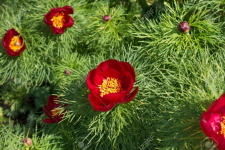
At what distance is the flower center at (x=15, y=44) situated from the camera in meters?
1.41

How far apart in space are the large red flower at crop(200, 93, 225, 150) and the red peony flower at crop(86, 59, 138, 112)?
286 millimetres


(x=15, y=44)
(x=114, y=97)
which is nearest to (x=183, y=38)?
(x=114, y=97)

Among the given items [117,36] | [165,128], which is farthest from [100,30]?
[165,128]

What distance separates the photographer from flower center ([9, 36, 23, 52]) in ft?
4.64

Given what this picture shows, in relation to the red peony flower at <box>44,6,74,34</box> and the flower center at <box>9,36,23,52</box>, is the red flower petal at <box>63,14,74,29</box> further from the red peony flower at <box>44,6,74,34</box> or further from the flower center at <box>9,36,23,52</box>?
the flower center at <box>9,36,23,52</box>

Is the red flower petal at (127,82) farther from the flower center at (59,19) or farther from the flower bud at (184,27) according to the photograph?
the flower center at (59,19)

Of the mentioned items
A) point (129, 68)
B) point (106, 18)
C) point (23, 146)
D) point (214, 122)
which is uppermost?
point (106, 18)

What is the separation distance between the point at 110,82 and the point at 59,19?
581 millimetres

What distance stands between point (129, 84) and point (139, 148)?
Answer: 366 millimetres

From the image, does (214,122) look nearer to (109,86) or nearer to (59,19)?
(109,86)

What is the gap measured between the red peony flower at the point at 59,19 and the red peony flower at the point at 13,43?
0.21m

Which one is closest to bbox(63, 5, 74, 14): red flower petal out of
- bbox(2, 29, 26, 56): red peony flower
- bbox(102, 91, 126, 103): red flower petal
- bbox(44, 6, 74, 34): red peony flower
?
bbox(44, 6, 74, 34): red peony flower

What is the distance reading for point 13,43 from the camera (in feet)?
4.64

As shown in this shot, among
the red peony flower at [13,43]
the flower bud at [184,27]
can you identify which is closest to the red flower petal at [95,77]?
the flower bud at [184,27]
